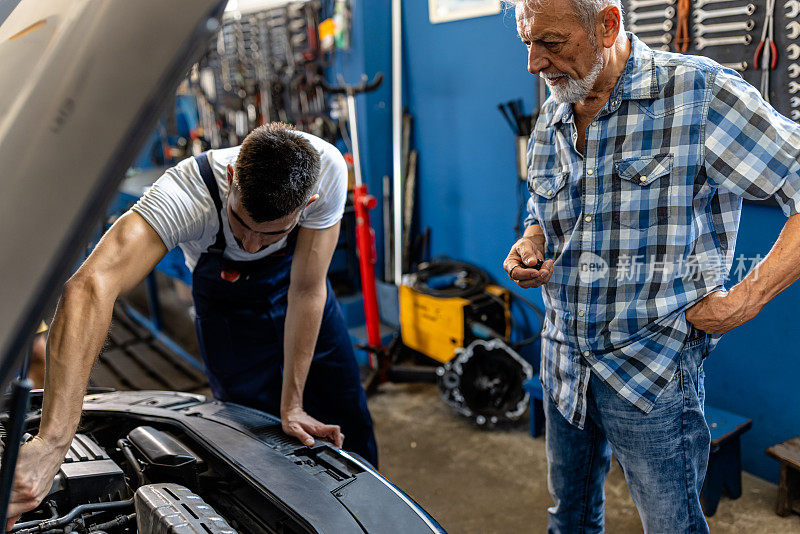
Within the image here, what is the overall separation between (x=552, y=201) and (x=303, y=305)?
0.74m

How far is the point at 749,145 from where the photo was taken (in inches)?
50.7

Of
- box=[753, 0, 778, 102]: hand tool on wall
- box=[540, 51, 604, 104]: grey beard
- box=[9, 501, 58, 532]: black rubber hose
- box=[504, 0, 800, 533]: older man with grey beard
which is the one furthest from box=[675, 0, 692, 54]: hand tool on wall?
box=[9, 501, 58, 532]: black rubber hose

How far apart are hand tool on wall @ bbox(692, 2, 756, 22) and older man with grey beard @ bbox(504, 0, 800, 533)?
1080 millimetres

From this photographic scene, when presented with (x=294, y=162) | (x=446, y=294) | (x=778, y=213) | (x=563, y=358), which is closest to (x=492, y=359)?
(x=446, y=294)

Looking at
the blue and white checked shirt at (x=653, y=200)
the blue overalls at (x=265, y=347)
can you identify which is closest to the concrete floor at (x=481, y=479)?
the blue overalls at (x=265, y=347)

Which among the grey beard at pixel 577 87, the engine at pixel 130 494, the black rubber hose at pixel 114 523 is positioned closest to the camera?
the engine at pixel 130 494

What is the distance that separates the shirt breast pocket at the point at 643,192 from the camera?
54.3 inches

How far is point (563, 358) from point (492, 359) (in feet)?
5.53

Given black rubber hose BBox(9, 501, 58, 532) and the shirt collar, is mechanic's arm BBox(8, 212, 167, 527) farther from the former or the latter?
the shirt collar

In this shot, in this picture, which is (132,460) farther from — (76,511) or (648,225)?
(648,225)

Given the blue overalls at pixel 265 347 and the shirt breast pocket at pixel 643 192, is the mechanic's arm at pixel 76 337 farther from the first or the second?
the shirt breast pocket at pixel 643 192

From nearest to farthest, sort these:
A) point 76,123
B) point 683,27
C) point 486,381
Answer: point 76,123 < point 683,27 < point 486,381

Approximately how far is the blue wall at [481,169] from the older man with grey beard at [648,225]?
3.88 feet

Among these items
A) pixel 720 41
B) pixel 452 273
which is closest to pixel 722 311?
pixel 720 41
